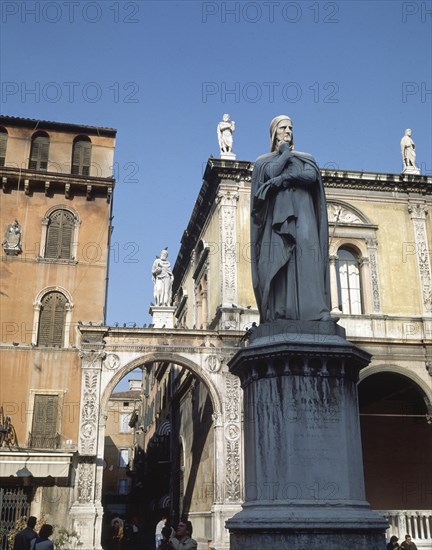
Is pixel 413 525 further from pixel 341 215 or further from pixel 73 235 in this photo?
pixel 73 235

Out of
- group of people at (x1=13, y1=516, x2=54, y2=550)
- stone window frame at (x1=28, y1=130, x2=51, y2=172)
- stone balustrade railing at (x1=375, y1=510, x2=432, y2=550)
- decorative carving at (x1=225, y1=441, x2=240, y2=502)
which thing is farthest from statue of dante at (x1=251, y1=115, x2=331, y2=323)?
stone window frame at (x1=28, y1=130, x2=51, y2=172)

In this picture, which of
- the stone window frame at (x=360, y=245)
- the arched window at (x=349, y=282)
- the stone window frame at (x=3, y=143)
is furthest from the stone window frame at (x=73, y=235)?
the arched window at (x=349, y=282)

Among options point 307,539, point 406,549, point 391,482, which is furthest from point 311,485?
point 391,482

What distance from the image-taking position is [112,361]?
73.2ft

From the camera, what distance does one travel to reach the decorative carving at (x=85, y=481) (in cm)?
2041

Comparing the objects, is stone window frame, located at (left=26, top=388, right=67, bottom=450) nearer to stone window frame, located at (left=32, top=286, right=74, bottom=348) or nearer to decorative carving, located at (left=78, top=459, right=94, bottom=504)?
stone window frame, located at (left=32, top=286, right=74, bottom=348)

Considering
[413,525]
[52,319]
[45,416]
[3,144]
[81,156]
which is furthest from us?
[81,156]

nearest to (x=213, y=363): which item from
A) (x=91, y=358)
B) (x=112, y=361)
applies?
(x=112, y=361)

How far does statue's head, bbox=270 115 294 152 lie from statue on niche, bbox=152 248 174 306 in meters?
21.3

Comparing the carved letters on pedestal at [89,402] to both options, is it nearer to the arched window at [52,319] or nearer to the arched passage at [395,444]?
the arched window at [52,319]

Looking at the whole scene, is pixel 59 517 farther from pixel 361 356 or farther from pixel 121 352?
pixel 361 356

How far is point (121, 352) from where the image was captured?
73.6ft

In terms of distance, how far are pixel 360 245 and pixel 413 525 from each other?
10.7 m

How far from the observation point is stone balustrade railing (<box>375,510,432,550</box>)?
18.5 metres
